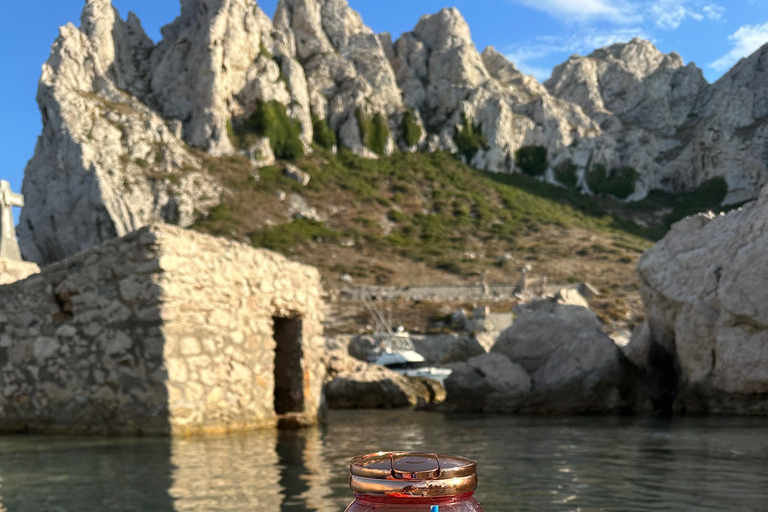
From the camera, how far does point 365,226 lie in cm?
6919

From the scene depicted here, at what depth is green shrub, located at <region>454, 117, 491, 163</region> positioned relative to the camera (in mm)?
88500

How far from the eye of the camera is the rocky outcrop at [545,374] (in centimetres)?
1328

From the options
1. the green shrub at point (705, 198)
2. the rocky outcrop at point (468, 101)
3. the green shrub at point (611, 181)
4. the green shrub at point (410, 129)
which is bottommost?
the green shrub at point (705, 198)

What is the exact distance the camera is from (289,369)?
34.1 ft

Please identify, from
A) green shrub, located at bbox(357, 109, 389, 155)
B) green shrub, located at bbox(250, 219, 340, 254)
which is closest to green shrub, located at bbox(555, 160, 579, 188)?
green shrub, located at bbox(357, 109, 389, 155)

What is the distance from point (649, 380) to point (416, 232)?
186ft

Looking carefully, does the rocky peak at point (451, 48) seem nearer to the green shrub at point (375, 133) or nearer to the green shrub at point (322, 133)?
the green shrub at point (375, 133)

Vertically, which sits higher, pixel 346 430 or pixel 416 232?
pixel 416 232

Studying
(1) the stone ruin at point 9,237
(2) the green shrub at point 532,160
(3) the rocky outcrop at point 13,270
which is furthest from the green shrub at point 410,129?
(3) the rocky outcrop at point 13,270

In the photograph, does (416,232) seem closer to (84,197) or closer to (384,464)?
(84,197)

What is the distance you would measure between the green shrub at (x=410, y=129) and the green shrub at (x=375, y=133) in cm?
315

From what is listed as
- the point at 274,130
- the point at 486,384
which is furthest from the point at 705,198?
the point at 486,384

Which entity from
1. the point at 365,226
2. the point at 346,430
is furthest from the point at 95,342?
the point at 365,226

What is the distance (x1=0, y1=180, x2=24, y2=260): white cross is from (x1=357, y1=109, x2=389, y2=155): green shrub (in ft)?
236
